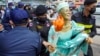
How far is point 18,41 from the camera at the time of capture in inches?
144

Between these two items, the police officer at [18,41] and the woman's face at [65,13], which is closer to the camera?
the police officer at [18,41]

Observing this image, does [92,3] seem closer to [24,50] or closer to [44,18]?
[44,18]

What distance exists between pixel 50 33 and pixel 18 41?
1.36 meters

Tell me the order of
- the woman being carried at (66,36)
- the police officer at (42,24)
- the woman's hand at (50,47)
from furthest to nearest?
the police officer at (42,24) < the woman being carried at (66,36) < the woman's hand at (50,47)

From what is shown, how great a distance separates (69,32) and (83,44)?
32 centimetres

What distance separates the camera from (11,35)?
3.69 metres

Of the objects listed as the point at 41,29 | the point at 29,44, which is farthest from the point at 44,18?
the point at 29,44

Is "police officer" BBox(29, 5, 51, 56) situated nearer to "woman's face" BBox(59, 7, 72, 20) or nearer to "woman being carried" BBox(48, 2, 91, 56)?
"woman being carried" BBox(48, 2, 91, 56)

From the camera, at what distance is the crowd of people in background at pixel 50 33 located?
3.68m

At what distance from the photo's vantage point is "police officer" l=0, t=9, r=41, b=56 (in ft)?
12.0

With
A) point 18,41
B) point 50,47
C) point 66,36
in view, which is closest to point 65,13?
point 66,36

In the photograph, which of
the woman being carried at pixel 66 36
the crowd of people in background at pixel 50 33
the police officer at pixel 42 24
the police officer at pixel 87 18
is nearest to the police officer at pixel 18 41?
the crowd of people in background at pixel 50 33

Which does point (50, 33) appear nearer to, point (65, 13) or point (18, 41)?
point (65, 13)

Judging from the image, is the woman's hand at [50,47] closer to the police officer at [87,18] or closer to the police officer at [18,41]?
the police officer at [18,41]
